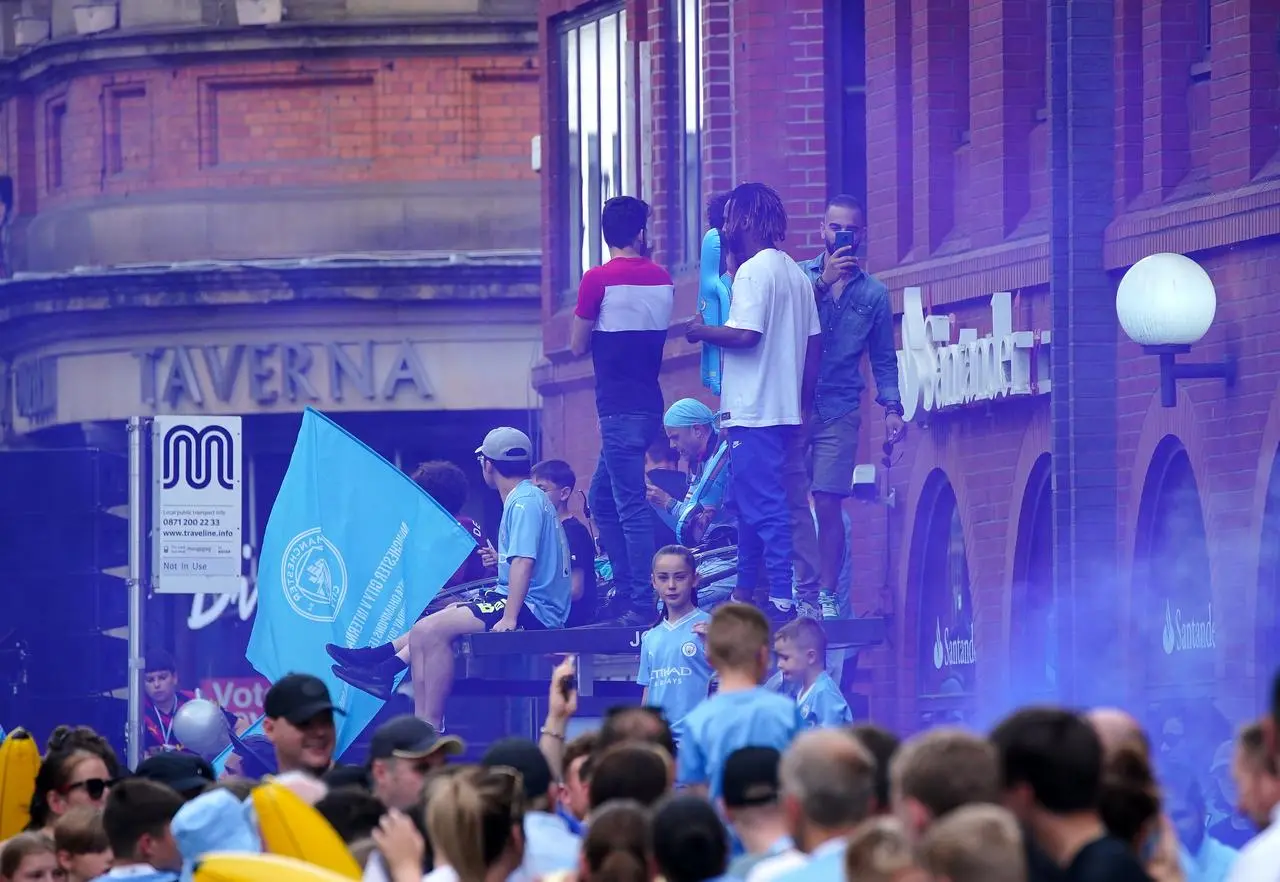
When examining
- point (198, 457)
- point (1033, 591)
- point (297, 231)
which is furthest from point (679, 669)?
point (297, 231)

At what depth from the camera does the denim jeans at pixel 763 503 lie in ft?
48.8

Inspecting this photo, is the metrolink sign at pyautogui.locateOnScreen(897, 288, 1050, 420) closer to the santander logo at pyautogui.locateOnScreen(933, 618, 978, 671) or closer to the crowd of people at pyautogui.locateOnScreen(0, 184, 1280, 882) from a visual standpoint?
the santander logo at pyautogui.locateOnScreen(933, 618, 978, 671)

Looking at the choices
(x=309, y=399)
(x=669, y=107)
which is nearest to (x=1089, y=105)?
(x=669, y=107)

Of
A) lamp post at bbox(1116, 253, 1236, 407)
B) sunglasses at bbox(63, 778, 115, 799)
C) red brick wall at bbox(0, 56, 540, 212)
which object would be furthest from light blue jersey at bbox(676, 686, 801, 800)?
red brick wall at bbox(0, 56, 540, 212)

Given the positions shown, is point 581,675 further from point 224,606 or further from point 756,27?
point 224,606

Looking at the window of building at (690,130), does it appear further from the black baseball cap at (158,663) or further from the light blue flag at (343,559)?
the light blue flag at (343,559)

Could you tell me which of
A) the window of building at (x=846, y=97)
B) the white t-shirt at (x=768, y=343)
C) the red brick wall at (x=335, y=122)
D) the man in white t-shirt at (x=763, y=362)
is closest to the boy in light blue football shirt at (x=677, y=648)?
the man in white t-shirt at (x=763, y=362)

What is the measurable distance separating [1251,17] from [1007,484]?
11.9ft

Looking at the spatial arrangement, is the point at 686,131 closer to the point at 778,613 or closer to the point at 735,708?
the point at 778,613

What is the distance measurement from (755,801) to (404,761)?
1513mm

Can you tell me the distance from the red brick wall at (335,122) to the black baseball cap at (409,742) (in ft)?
78.3

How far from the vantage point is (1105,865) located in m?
5.94

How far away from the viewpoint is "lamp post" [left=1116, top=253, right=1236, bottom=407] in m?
15.0

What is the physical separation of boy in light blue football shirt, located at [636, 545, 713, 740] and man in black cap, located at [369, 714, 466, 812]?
4359 millimetres
